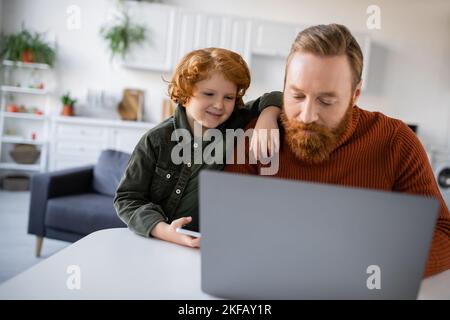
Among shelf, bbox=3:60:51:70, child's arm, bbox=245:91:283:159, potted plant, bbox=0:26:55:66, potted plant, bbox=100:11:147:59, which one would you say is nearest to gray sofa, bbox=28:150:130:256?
child's arm, bbox=245:91:283:159

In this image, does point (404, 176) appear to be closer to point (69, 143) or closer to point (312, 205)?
point (312, 205)

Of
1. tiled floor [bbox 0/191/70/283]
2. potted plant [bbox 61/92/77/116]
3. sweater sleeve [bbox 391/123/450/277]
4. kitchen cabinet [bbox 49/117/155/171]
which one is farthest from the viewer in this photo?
potted plant [bbox 61/92/77/116]

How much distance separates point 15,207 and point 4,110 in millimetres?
1689

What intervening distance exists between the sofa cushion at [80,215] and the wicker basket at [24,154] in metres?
2.68

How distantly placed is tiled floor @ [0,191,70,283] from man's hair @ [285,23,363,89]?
2.24 meters

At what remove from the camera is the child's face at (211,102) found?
4.65 ft

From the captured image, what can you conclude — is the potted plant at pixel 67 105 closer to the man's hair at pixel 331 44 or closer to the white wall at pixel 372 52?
the white wall at pixel 372 52

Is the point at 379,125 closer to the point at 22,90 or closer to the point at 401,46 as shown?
the point at 22,90

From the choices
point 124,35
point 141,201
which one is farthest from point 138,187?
point 124,35

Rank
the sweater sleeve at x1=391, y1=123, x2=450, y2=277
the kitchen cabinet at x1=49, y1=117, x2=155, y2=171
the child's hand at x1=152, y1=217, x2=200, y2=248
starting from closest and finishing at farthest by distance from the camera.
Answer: the child's hand at x1=152, y1=217, x2=200, y2=248 → the sweater sleeve at x1=391, y1=123, x2=450, y2=277 → the kitchen cabinet at x1=49, y1=117, x2=155, y2=171

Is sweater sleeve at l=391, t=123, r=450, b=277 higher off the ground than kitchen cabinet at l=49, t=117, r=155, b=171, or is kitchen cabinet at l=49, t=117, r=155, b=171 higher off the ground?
sweater sleeve at l=391, t=123, r=450, b=277

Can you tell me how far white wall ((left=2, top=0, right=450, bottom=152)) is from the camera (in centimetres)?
575

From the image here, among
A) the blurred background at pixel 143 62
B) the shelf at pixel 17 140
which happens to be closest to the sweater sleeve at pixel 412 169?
the blurred background at pixel 143 62

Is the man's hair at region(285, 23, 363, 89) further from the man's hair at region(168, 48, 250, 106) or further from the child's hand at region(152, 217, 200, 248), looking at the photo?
the child's hand at region(152, 217, 200, 248)
